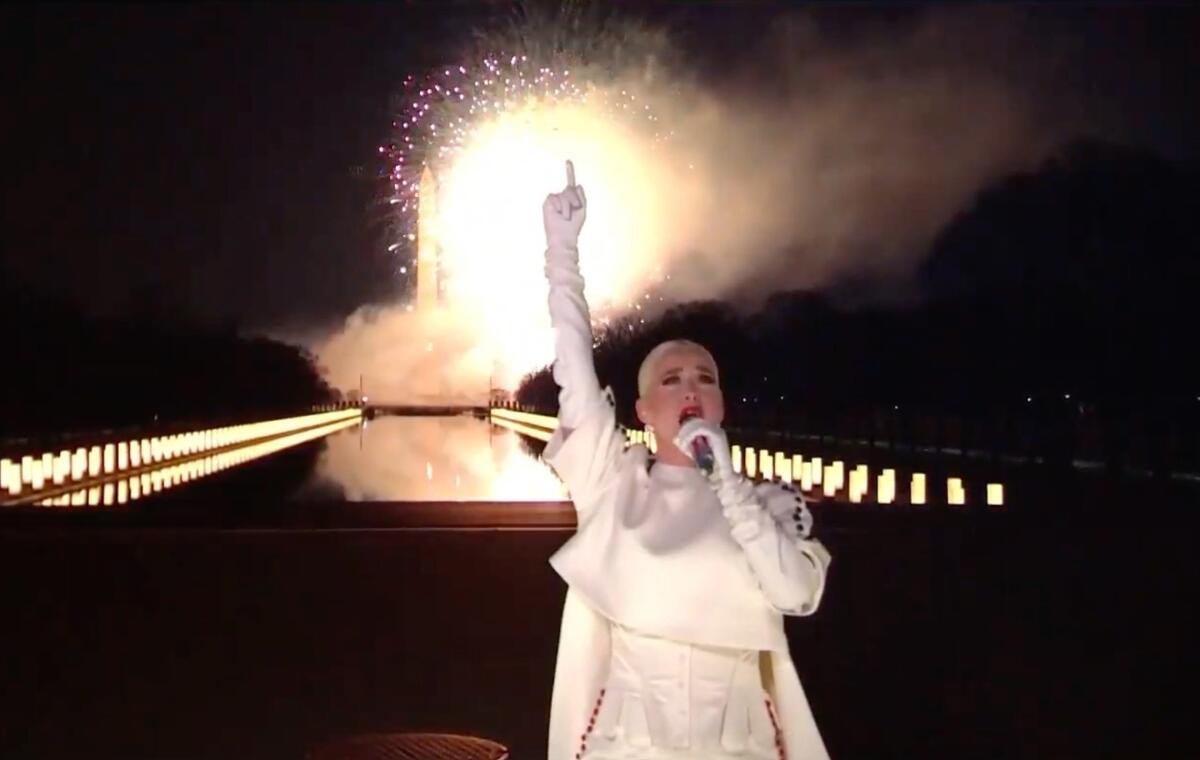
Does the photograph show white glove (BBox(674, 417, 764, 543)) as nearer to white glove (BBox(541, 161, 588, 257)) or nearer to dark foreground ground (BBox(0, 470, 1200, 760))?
white glove (BBox(541, 161, 588, 257))

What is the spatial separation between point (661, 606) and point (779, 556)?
25 cm

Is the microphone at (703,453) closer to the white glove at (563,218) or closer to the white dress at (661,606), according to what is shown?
the white dress at (661,606)

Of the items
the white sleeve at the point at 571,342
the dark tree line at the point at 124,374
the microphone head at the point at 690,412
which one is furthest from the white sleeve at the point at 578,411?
the dark tree line at the point at 124,374

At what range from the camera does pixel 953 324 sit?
27406mm

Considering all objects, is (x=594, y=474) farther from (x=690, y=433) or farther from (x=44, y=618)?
(x=44, y=618)

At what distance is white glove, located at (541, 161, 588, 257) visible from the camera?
7.85 feet

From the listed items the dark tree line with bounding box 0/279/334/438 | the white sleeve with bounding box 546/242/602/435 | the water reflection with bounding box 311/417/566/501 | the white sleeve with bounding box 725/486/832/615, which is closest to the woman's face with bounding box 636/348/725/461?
the white sleeve with bounding box 546/242/602/435

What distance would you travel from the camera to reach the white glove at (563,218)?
2393mm

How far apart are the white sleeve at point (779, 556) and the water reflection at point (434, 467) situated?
11.7m

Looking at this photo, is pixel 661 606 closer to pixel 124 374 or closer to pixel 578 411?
pixel 578 411

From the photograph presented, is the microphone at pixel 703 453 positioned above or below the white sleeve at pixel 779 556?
above

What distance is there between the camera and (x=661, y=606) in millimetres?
2188

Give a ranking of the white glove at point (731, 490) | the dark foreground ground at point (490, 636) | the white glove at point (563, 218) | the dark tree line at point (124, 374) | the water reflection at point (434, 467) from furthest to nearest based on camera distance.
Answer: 1. the dark tree line at point (124, 374)
2. the water reflection at point (434, 467)
3. the dark foreground ground at point (490, 636)
4. the white glove at point (563, 218)
5. the white glove at point (731, 490)

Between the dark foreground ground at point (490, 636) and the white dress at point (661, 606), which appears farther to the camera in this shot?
the dark foreground ground at point (490, 636)
